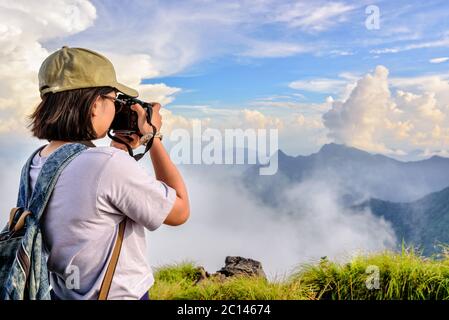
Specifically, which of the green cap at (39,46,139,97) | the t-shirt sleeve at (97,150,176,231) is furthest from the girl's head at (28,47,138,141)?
the t-shirt sleeve at (97,150,176,231)

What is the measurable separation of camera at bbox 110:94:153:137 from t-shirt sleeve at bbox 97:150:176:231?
37 cm

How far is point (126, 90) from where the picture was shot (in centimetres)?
228

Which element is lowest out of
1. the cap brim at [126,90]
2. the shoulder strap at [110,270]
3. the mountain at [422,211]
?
→ the mountain at [422,211]

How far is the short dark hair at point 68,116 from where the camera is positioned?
212 cm

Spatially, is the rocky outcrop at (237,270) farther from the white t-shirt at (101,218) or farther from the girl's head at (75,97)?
the girl's head at (75,97)

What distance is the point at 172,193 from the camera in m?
2.14

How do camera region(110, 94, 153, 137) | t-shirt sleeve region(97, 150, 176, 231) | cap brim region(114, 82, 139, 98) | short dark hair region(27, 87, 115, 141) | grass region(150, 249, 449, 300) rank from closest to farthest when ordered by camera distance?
1. t-shirt sleeve region(97, 150, 176, 231)
2. short dark hair region(27, 87, 115, 141)
3. cap brim region(114, 82, 139, 98)
4. camera region(110, 94, 153, 137)
5. grass region(150, 249, 449, 300)

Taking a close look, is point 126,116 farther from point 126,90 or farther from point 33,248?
point 33,248

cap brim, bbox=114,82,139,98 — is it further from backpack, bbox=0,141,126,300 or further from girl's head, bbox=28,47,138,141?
backpack, bbox=0,141,126,300

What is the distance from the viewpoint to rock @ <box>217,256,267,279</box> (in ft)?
21.0

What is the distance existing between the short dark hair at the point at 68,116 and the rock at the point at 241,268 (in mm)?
4462

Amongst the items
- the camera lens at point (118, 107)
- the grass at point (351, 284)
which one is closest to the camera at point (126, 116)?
the camera lens at point (118, 107)
